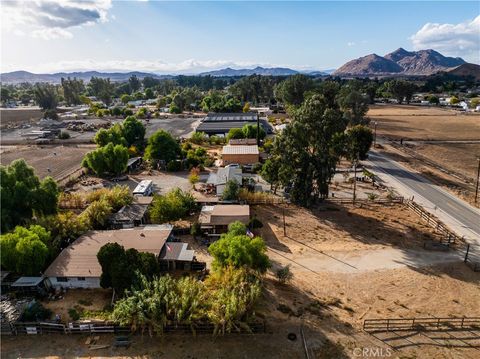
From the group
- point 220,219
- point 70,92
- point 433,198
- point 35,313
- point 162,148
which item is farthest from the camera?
point 70,92

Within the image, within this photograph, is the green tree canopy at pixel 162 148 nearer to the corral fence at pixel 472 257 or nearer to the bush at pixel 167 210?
the bush at pixel 167 210

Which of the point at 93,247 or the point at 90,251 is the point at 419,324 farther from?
the point at 93,247

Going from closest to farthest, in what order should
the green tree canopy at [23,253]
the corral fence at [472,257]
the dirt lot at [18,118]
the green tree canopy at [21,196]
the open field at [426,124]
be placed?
the green tree canopy at [23,253] → the corral fence at [472,257] → the green tree canopy at [21,196] → the open field at [426,124] → the dirt lot at [18,118]

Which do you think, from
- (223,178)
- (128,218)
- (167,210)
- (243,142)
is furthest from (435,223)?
(243,142)

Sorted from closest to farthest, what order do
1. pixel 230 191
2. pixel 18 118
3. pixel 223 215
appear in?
1. pixel 223 215
2. pixel 230 191
3. pixel 18 118

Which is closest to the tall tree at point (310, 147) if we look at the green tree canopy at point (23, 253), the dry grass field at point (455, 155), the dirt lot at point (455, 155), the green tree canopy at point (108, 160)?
the green tree canopy at point (23, 253)

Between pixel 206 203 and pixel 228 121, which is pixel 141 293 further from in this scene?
pixel 228 121

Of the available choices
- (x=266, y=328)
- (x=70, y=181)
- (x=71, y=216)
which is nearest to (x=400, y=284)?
(x=266, y=328)

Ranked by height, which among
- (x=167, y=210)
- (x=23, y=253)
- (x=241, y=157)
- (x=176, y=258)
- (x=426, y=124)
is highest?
(x=426, y=124)
